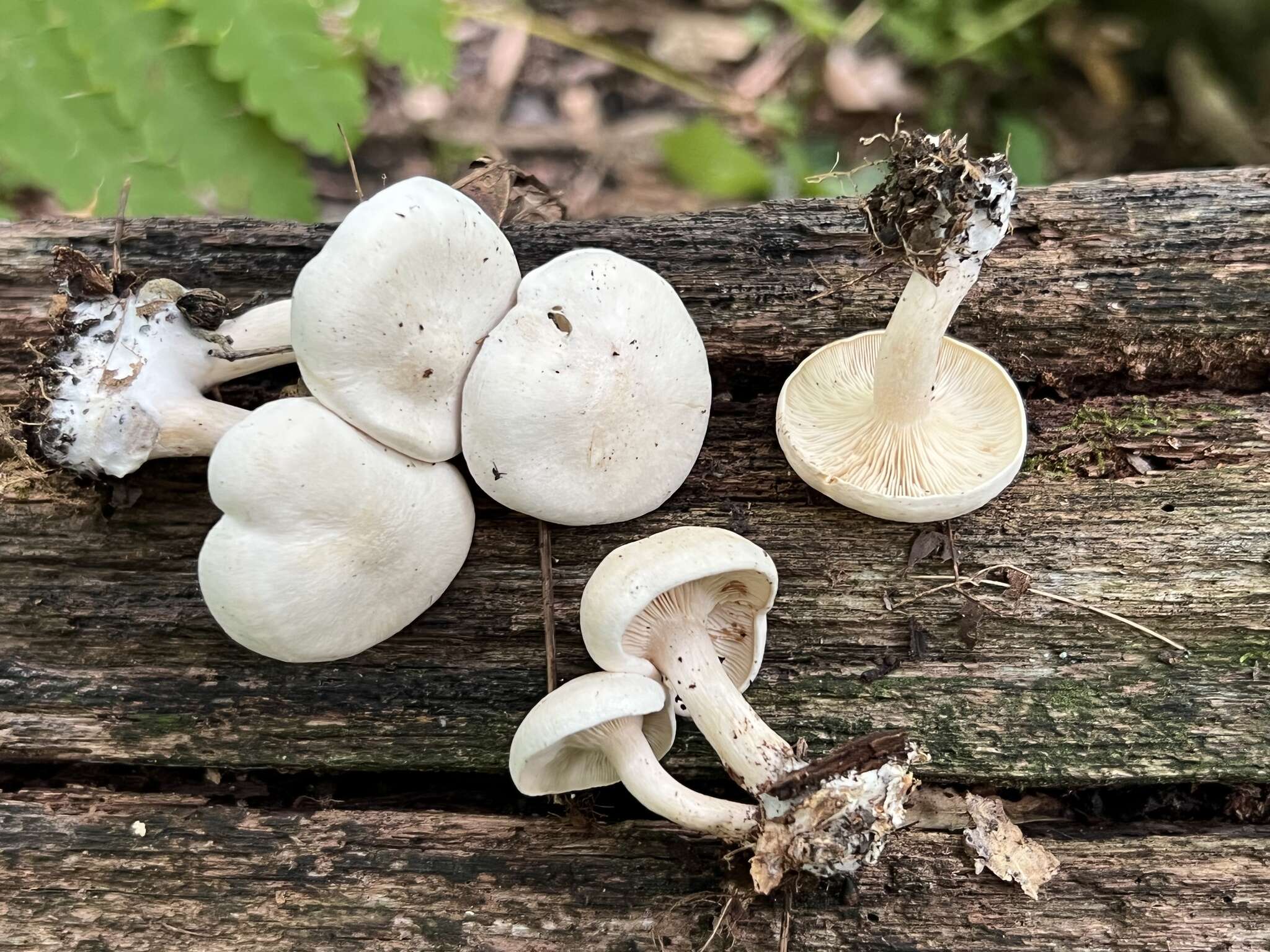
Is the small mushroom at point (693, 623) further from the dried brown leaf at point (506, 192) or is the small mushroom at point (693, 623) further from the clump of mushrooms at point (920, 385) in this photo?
the dried brown leaf at point (506, 192)

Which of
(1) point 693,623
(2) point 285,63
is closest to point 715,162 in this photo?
(2) point 285,63

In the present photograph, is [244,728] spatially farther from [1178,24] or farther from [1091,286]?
[1178,24]

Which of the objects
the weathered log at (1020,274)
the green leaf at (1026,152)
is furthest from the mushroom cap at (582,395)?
the green leaf at (1026,152)

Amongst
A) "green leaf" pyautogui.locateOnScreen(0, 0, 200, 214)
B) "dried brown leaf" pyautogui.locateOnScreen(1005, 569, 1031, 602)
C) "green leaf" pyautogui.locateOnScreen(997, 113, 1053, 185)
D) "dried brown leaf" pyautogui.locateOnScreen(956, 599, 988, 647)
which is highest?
"green leaf" pyautogui.locateOnScreen(997, 113, 1053, 185)

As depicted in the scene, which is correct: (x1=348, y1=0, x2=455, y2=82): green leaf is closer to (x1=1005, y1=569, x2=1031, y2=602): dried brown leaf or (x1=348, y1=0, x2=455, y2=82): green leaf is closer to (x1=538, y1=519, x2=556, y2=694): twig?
(x1=538, y1=519, x2=556, y2=694): twig

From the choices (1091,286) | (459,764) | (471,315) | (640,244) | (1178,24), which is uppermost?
(1178,24)

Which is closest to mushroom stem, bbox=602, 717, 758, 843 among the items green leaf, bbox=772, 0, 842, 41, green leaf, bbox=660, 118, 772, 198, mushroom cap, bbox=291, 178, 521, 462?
mushroom cap, bbox=291, 178, 521, 462

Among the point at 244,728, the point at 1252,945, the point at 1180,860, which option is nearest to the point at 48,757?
the point at 244,728
